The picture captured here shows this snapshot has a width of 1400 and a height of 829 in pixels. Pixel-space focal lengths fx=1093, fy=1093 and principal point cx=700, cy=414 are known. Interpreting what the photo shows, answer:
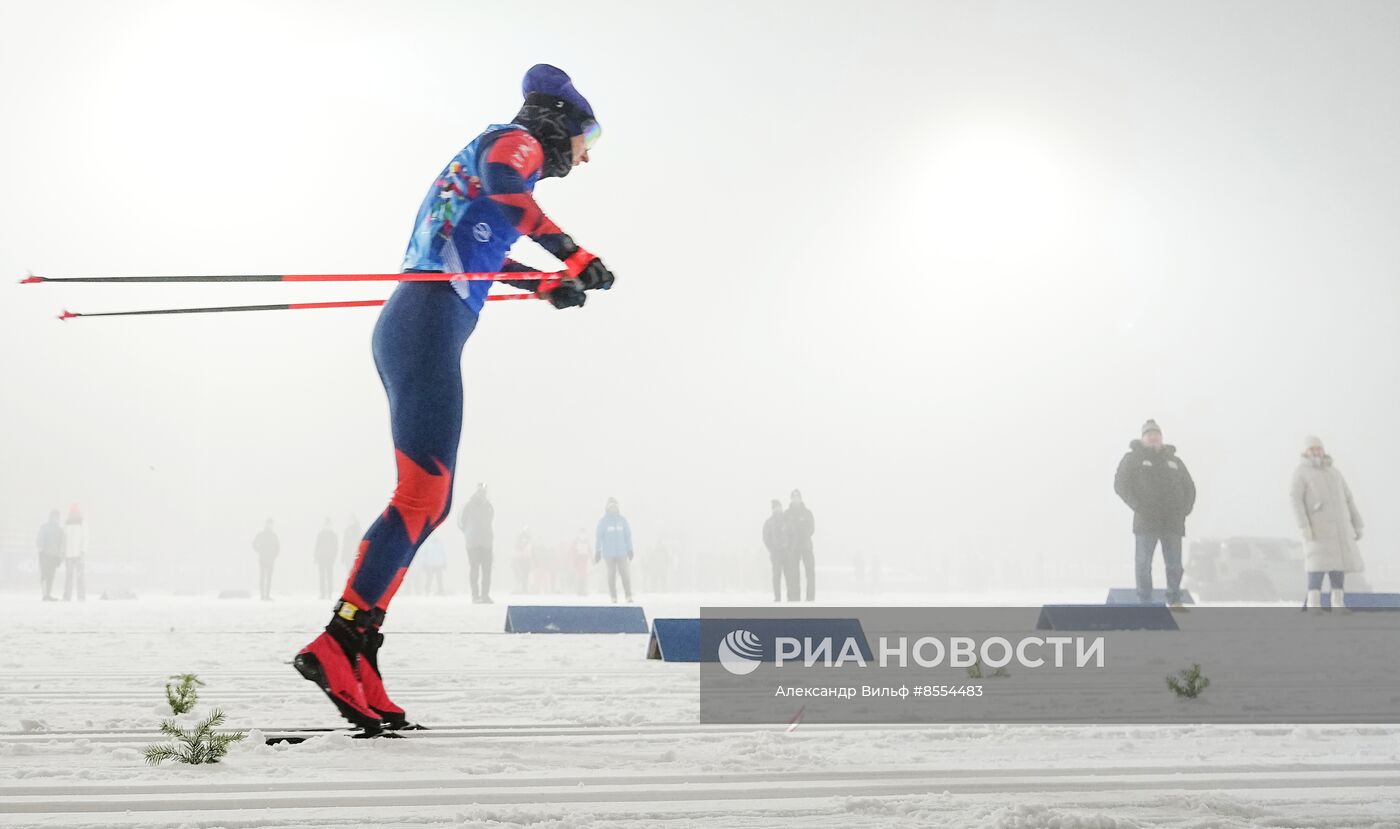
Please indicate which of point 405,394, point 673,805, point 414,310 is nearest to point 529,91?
point 414,310

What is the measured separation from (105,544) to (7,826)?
93.0 feet

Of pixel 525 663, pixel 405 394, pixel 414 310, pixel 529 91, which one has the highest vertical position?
pixel 529 91

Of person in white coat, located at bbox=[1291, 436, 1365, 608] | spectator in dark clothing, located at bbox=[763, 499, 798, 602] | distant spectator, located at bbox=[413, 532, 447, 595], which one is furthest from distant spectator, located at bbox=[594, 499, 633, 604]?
person in white coat, located at bbox=[1291, 436, 1365, 608]

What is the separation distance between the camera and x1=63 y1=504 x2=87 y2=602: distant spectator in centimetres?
1641

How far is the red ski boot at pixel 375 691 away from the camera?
2.70 meters

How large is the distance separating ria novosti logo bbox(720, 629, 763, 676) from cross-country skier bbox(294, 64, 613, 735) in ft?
3.71

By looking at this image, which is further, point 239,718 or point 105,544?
point 105,544

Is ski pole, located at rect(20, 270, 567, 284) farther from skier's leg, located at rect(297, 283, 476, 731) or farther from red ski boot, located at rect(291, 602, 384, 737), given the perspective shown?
red ski boot, located at rect(291, 602, 384, 737)

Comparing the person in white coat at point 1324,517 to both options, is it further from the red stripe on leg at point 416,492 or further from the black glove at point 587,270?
the red stripe on leg at point 416,492

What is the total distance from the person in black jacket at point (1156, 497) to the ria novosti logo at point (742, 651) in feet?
24.4

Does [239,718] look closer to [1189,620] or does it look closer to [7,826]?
[7,826]

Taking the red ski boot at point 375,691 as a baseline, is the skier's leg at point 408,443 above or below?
above

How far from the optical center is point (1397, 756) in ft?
7.43

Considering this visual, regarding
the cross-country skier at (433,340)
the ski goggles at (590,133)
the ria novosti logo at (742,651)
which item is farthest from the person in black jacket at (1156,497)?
the cross-country skier at (433,340)
